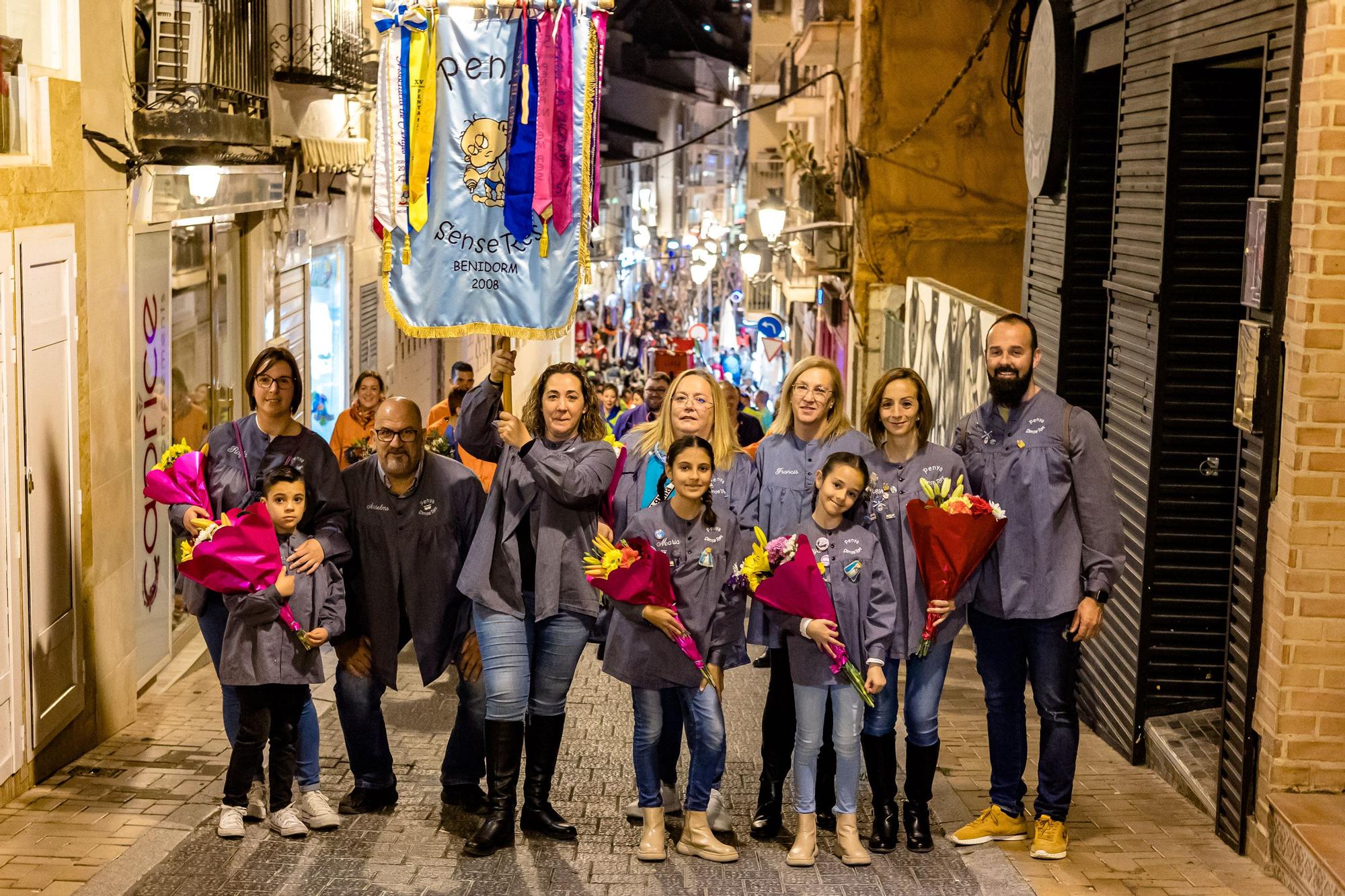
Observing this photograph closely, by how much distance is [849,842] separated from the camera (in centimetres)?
625

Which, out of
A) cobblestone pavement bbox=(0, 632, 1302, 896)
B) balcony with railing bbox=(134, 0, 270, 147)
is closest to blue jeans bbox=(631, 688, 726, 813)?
cobblestone pavement bbox=(0, 632, 1302, 896)

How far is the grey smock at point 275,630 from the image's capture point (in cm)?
631

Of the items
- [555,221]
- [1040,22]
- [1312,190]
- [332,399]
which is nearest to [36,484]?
[555,221]

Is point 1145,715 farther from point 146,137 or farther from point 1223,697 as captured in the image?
point 146,137

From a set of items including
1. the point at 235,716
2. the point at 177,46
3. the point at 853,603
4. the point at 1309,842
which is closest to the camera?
the point at 1309,842

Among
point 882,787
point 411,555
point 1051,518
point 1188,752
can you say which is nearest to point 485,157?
point 411,555

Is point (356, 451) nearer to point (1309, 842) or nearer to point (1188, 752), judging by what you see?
point (1188, 752)

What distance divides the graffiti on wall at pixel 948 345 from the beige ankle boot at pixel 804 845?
5494mm

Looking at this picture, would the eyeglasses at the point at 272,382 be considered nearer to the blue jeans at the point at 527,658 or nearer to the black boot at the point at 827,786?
the blue jeans at the point at 527,658

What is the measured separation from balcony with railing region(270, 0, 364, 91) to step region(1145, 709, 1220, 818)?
359 inches

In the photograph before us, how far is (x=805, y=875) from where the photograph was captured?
613cm

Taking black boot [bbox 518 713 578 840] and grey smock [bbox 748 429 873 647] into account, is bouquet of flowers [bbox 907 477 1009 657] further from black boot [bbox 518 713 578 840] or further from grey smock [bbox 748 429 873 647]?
black boot [bbox 518 713 578 840]

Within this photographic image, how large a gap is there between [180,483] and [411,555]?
1.02 meters

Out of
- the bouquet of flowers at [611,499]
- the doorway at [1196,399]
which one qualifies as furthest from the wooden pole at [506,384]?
Answer: the doorway at [1196,399]
